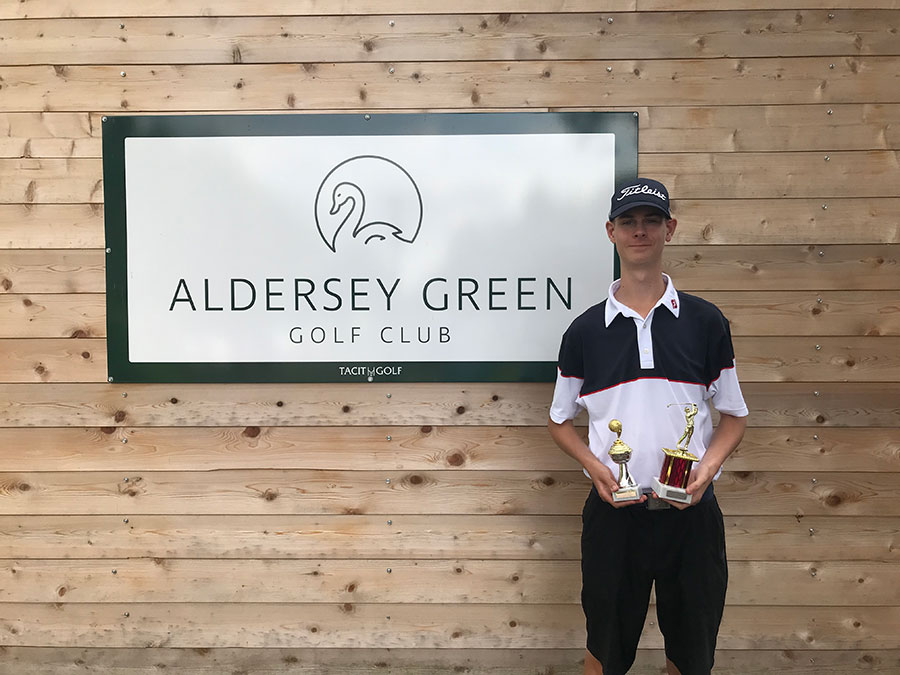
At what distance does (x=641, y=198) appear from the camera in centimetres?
165

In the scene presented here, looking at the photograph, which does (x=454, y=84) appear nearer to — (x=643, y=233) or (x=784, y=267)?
(x=643, y=233)

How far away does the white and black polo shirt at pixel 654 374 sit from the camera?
166cm

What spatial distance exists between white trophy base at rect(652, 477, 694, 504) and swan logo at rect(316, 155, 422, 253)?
1076 millimetres

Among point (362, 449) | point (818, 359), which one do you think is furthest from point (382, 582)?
point (818, 359)

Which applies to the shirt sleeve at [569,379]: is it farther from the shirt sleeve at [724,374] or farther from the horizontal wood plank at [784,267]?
the horizontal wood plank at [784,267]

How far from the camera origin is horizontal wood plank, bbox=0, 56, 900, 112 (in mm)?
2062

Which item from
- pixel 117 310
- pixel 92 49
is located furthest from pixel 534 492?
pixel 92 49

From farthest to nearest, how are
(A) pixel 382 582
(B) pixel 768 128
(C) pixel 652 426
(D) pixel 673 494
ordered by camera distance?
(A) pixel 382 582 < (B) pixel 768 128 < (C) pixel 652 426 < (D) pixel 673 494

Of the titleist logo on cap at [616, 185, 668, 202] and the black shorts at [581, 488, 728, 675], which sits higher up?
the titleist logo on cap at [616, 185, 668, 202]

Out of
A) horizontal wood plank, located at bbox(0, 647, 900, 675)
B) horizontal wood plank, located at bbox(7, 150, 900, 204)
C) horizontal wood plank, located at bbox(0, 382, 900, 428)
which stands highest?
horizontal wood plank, located at bbox(7, 150, 900, 204)

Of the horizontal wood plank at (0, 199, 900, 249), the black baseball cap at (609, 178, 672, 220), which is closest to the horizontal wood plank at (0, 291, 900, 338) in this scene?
the horizontal wood plank at (0, 199, 900, 249)

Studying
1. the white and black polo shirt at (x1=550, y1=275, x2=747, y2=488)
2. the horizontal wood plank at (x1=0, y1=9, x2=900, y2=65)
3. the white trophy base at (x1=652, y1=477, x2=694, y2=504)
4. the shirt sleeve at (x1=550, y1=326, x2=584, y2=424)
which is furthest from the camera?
the horizontal wood plank at (x1=0, y1=9, x2=900, y2=65)

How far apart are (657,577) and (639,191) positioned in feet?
3.33

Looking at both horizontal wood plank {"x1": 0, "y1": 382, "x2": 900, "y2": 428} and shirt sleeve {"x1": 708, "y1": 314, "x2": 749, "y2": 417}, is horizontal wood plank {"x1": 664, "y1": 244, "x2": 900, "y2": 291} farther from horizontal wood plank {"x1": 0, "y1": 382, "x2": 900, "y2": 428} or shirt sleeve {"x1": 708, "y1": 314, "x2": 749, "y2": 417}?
shirt sleeve {"x1": 708, "y1": 314, "x2": 749, "y2": 417}
